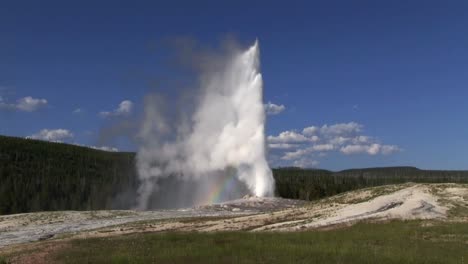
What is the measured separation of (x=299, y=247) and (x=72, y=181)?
419 feet

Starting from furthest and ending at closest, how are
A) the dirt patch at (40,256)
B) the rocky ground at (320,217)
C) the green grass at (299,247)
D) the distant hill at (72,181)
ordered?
the distant hill at (72,181), the rocky ground at (320,217), the dirt patch at (40,256), the green grass at (299,247)

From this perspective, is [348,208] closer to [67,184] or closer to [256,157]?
[256,157]

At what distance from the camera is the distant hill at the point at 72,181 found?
112500mm

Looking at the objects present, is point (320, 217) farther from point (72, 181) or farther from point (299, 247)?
point (72, 181)

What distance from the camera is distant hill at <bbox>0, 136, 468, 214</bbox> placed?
4429 inches

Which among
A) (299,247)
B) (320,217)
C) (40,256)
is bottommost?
(40,256)

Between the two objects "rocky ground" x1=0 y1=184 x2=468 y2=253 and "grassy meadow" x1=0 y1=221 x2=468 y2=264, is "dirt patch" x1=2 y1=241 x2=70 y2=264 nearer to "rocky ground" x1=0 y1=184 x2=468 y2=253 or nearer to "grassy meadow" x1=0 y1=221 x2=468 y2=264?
"grassy meadow" x1=0 y1=221 x2=468 y2=264

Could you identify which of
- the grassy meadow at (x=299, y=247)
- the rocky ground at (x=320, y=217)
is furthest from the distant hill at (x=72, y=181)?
the grassy meadow at (x=299, y=247)

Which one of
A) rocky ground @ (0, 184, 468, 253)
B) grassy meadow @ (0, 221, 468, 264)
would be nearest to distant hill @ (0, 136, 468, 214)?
rocky ground @ (0, 184, 468, 253)

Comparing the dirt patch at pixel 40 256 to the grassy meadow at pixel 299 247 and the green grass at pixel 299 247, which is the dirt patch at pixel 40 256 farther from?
the green grass at pixel 299 247

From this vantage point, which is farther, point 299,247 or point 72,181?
point 72,181

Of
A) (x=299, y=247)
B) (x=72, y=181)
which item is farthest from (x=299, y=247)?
(x=72, y=181)

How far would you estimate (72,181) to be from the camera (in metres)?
142

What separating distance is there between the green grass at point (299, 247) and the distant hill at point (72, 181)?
6814cm
